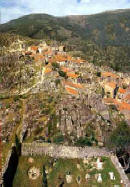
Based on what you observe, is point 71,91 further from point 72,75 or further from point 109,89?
point 109,89

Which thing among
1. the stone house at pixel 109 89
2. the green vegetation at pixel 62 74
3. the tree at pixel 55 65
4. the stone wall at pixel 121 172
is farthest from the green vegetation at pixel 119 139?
the tree at pixel 55 65

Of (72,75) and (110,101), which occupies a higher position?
(72,75)

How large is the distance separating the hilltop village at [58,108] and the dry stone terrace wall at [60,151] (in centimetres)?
17

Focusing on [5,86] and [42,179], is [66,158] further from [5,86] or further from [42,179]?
[5,86]

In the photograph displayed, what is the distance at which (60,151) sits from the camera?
145ft

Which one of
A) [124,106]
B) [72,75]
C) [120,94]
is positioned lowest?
[124,106]

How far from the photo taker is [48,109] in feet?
182

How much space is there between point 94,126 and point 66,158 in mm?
12054

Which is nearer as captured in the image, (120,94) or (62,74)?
(62,74)

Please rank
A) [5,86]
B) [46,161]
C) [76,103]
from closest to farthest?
[46,161] → [76,103] → [5,86]

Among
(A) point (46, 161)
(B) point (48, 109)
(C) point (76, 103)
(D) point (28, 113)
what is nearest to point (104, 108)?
(C) point (76, 103)

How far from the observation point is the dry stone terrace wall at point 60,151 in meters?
43.2

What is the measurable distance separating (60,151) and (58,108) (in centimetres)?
1377

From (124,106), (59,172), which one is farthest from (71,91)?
(59,172)
